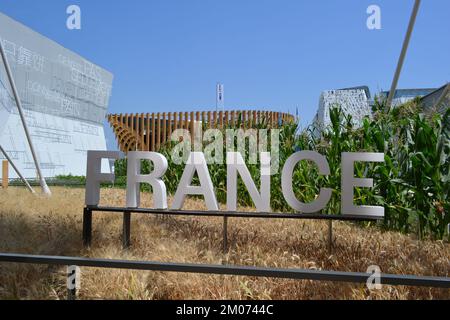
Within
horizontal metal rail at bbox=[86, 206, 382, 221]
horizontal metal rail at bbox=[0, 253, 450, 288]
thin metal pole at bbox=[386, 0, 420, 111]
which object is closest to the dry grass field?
horizontal metal rail at bbox=[86, 206, 382, 221]

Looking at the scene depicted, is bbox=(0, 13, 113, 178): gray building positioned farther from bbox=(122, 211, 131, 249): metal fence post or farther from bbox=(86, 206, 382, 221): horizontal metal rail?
bbox=(86, 206, 382, 221): horizontal metal rail

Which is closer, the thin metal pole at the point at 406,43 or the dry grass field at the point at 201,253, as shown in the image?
the dry grass field at the point at 201,253

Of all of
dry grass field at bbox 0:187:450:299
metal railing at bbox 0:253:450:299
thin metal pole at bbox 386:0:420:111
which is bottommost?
dry grass field at bbox 0:187:450:299

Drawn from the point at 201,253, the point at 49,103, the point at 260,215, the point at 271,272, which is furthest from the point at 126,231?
the point at 49,103

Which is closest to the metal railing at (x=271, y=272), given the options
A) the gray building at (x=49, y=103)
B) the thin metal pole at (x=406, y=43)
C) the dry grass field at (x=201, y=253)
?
the dry grass field at (x=201, y=253)

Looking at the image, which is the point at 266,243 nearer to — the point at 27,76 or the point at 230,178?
the point at 230,178

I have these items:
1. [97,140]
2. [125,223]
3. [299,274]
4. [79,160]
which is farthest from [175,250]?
[97,140]

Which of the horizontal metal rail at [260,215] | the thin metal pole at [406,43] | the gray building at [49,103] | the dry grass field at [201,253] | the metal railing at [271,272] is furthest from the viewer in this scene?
the gray building at [49,103]

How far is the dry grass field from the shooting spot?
7.22 feet

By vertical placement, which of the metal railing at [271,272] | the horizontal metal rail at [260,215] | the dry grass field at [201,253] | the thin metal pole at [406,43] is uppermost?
the thin metal pole at [406,43]

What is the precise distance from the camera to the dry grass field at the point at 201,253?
2.20 meters

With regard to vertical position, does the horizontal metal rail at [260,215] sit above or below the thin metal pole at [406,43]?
below

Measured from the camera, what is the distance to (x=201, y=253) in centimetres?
301

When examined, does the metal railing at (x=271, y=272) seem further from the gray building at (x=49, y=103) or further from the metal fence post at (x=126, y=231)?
the gray building at (x=49, y=103)
